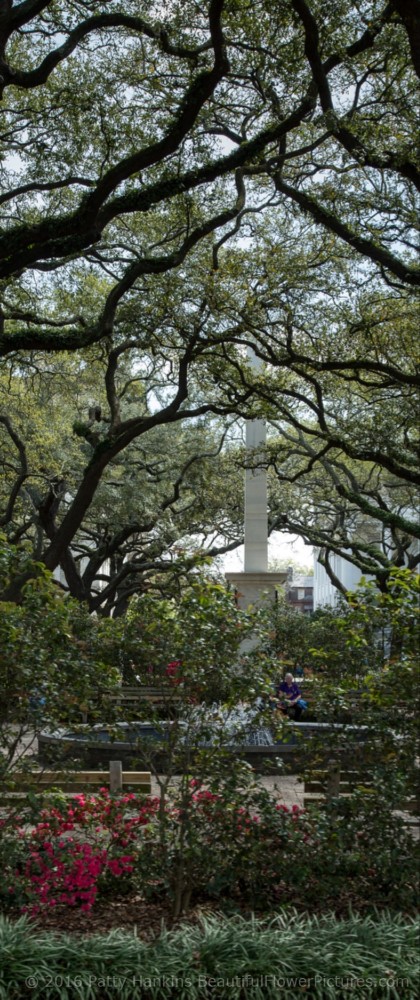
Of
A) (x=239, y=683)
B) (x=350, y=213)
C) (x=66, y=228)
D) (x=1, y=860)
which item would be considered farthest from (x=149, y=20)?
(x=1, y=860)

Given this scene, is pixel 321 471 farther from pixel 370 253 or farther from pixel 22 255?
pixel 22 255

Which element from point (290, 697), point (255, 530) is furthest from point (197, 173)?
point (255, 530)


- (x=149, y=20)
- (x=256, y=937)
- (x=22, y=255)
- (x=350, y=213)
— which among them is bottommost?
(x=256, y=937)

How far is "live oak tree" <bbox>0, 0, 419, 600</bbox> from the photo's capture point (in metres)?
8.52

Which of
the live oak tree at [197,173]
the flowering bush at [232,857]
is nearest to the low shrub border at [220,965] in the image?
the flowering bush at [232,857]

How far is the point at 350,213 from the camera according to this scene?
36.9ft

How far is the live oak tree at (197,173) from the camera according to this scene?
8.52m

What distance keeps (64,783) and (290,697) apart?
13.3 feet

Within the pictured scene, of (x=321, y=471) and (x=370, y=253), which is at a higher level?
(x=321, y=471)

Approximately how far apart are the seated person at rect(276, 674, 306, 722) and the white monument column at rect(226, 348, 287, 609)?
443cm

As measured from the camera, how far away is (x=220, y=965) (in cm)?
394

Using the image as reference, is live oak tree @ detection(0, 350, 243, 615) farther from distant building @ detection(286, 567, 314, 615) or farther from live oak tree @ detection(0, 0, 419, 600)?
distant building @ detection(286, 567, 314, 615)

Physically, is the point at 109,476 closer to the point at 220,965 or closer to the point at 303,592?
the point at 220,965

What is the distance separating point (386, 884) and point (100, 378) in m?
15.9
